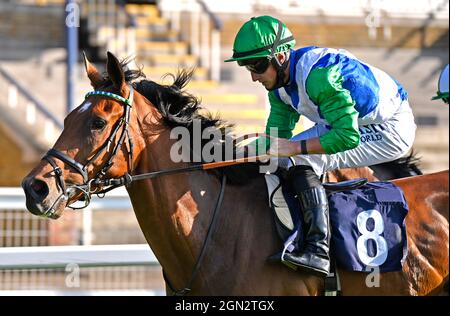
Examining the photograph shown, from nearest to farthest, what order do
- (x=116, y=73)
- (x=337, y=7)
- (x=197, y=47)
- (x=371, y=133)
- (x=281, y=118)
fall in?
1. (x=116, y=73)
2. (x=371, y=133)
3. (x=281, y=118)
4. (x=197, y=47)
5. (x=337, y=7)

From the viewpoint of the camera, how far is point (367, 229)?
3924mm

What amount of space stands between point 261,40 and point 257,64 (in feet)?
0.38

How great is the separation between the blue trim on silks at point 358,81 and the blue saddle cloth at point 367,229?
40 centimetres

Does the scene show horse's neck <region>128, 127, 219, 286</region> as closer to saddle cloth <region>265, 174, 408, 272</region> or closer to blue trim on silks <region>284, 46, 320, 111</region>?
saddle cloth <region>265, 174, 408, 272</region>

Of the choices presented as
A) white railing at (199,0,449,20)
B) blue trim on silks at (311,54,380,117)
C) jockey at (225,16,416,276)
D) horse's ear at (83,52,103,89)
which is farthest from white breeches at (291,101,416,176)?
white railing at (199,0,449,20)

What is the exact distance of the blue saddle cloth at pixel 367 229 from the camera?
3.88m

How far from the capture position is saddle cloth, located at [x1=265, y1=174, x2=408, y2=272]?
388 cm

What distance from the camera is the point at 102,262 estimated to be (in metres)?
5.14

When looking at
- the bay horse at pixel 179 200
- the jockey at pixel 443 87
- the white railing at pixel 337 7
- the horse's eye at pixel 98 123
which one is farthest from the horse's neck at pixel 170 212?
the white railing at pixel 337 7

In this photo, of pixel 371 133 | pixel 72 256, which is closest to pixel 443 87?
pixel 371 133

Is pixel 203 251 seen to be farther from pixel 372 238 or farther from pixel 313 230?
pixel 372 238

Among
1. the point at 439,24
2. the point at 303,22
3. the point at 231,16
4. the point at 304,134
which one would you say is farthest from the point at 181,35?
the point at 304,134

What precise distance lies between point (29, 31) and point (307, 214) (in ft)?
28.3

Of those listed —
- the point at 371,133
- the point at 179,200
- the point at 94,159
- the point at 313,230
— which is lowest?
the point at 313,230
